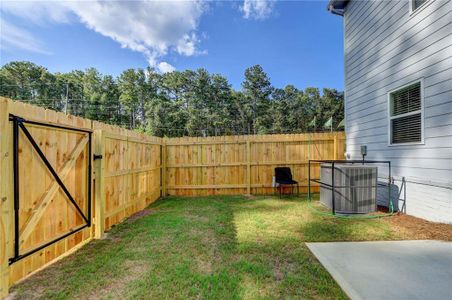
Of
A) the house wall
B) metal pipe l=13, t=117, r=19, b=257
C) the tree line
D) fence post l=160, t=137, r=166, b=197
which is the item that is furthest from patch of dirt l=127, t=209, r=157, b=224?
the tree line

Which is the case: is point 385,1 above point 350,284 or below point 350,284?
above

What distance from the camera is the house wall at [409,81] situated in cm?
313

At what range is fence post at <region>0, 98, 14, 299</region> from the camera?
1.65 metres

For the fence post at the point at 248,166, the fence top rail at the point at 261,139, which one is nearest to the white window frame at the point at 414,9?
the fence top rail at the point at 261,139

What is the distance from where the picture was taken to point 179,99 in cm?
2684

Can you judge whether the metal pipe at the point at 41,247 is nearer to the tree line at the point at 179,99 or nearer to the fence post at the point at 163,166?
the fence post at the point at 163,166

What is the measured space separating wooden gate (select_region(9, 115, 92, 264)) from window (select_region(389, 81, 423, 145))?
524cm

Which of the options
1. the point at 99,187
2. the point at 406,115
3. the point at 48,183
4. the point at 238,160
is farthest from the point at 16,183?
the point at 406,115

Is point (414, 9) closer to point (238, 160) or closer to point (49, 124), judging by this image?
point (238, 160)

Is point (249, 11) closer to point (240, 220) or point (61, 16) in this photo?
point (61, 16)

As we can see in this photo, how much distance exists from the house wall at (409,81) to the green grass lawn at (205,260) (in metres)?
0.97

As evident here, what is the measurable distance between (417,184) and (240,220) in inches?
122

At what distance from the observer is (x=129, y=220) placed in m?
3.88

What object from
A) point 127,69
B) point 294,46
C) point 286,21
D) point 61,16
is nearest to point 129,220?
point 61,16
